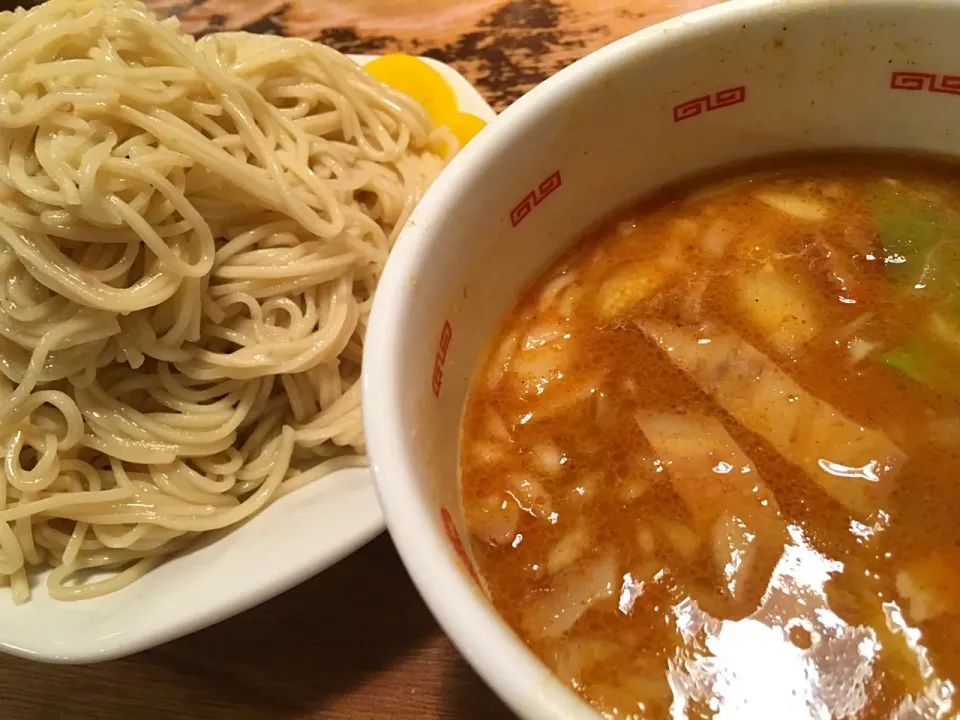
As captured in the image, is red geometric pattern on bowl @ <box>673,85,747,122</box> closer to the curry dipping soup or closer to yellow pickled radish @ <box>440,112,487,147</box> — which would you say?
the curry dipping soup

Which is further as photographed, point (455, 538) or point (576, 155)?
point (576, 155)

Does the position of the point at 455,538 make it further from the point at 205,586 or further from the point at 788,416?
the point at 205,586

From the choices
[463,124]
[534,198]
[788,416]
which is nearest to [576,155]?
[534,198]

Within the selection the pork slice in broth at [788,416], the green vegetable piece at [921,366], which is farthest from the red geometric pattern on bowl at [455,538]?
the green vegetable piece at [921,366]

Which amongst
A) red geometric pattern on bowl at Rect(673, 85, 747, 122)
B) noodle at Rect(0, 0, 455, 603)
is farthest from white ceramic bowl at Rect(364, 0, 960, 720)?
noodle at Rect(0, 0, 455, 603)

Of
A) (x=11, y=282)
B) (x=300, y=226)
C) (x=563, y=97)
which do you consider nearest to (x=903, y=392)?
(x=563, y=97)

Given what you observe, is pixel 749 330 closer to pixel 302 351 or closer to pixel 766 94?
pixel 766 94
